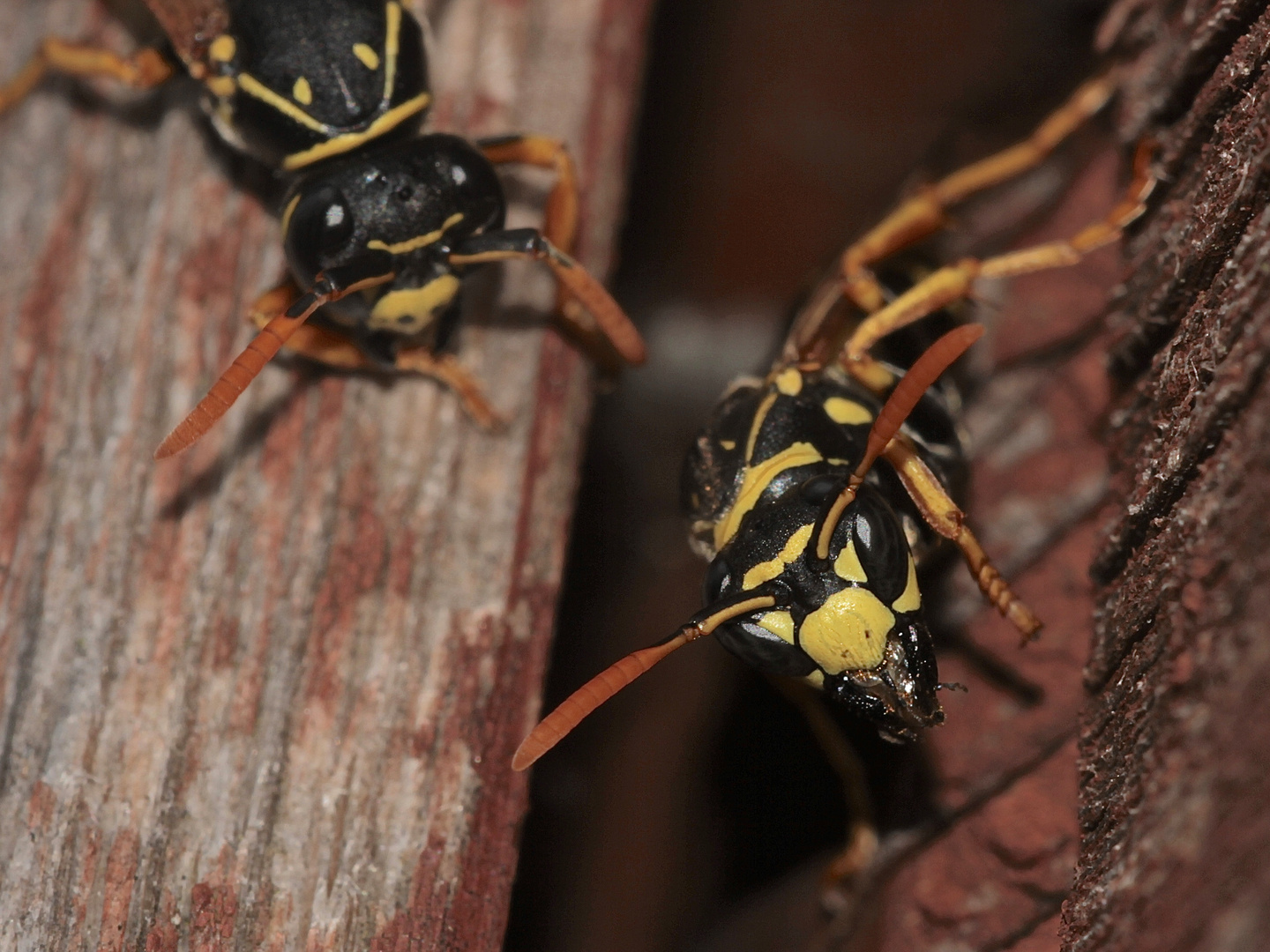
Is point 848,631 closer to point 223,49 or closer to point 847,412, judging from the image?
point 847,412

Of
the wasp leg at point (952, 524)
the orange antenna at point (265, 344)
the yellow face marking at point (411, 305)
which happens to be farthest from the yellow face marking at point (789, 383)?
the orange antenna at point (265, 344)

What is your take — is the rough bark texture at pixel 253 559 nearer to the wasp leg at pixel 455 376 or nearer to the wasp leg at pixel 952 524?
the wasp leg at pixel 455 376

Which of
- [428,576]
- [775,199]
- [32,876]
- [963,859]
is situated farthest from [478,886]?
[775,199]

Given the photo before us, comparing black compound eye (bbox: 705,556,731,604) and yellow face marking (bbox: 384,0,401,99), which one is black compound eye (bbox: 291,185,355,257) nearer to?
yellow face marking (bbox: 384,0,401,99)

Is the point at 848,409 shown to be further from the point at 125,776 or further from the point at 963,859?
the point at 125,776

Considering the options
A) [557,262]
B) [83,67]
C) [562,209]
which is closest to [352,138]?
[562,209]

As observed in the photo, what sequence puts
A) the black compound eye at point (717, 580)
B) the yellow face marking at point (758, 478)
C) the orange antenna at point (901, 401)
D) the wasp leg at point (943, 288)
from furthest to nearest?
the wasp leg at point (943, 288), the yellow face marking at point (758, 478), the black compound eye at point (717, 580), the orange antenna at point (901, 401)
